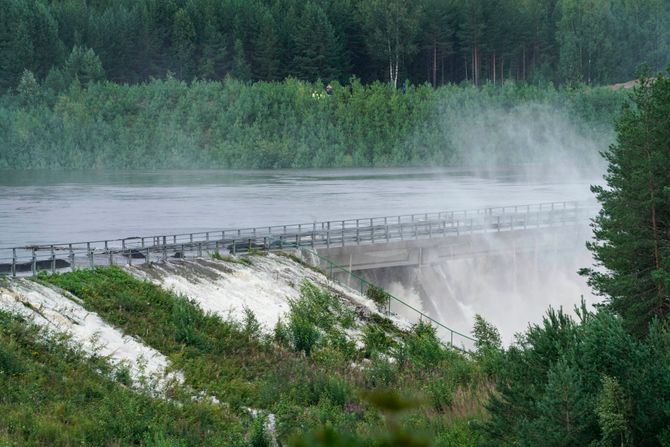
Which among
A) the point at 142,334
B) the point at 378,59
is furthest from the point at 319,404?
the point at 378,59

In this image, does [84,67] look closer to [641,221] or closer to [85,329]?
[641,221]

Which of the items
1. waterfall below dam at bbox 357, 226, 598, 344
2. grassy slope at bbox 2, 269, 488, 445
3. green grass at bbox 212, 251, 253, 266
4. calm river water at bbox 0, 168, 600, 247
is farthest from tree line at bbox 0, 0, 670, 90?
grassy slope at bbox 2, 269, 488, 445

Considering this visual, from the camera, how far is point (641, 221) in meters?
35.0

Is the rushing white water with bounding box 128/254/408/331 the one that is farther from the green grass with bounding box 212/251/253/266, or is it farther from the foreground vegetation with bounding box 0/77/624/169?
the foreground vegetation with bounding box 0/77/624/169

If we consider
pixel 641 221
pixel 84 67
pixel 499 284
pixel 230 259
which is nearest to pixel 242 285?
pixel 230 259

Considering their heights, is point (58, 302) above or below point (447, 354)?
above

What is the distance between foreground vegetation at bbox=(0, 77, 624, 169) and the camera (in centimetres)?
→ 12850

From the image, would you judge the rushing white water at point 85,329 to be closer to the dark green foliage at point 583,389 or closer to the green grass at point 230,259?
the green grass at point 230,259

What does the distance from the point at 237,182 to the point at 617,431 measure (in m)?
87.9

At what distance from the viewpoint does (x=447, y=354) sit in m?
34.5

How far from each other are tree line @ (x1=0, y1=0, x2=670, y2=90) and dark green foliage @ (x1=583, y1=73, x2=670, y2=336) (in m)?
108

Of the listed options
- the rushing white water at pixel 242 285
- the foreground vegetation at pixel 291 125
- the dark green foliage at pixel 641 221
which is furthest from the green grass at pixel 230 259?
the foreground vegetation at pixel 291 125

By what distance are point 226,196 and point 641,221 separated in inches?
2247

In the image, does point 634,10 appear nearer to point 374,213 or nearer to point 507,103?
point 507,103
